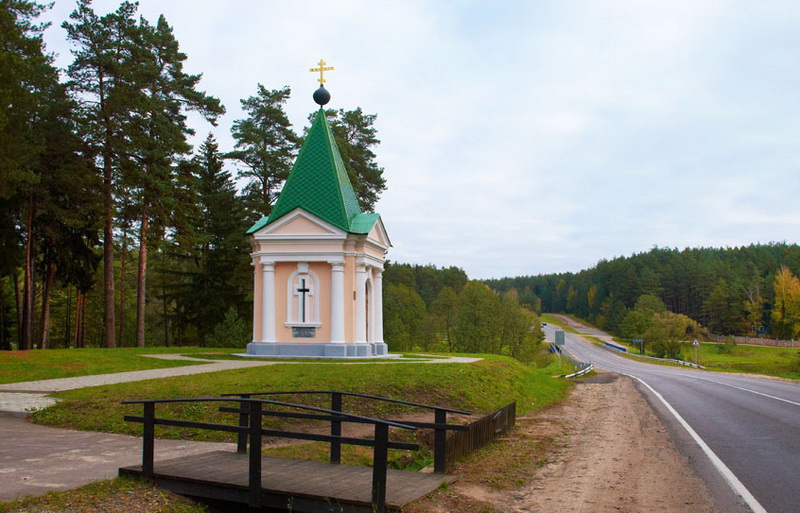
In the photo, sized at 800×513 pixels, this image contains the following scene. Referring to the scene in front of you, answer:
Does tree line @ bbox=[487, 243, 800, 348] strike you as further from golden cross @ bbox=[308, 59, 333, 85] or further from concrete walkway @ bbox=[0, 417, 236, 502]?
concrete walkway @ bbox=[0, 417, 236, 502]

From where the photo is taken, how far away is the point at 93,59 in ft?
93.7

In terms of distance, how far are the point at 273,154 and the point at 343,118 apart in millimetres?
7854

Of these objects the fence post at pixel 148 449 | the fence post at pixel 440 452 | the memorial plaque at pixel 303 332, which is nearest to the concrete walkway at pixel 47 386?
the memorial plaque at pixel 303 332

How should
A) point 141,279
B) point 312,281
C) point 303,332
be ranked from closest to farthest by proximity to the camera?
point 303,332
point 312,281
point 141,279

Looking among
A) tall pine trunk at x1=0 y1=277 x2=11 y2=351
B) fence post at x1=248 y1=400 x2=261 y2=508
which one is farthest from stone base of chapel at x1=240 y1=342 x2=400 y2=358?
tall pine trunk at x1=0 y1=277 x2=11 y2=351

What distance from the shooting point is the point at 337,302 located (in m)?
22.8

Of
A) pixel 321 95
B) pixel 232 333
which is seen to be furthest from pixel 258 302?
pixel 232 333

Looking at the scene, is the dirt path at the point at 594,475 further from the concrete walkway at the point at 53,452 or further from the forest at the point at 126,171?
the forest at the point at 126,171

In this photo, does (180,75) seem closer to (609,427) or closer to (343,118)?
(343,118)

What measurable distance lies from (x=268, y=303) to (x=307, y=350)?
2222mm

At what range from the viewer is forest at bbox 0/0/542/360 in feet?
87.8

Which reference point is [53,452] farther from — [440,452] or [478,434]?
[478,434]

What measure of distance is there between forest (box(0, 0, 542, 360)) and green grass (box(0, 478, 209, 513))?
17.1 metres

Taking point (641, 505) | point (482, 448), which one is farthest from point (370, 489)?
point (482, 448)
